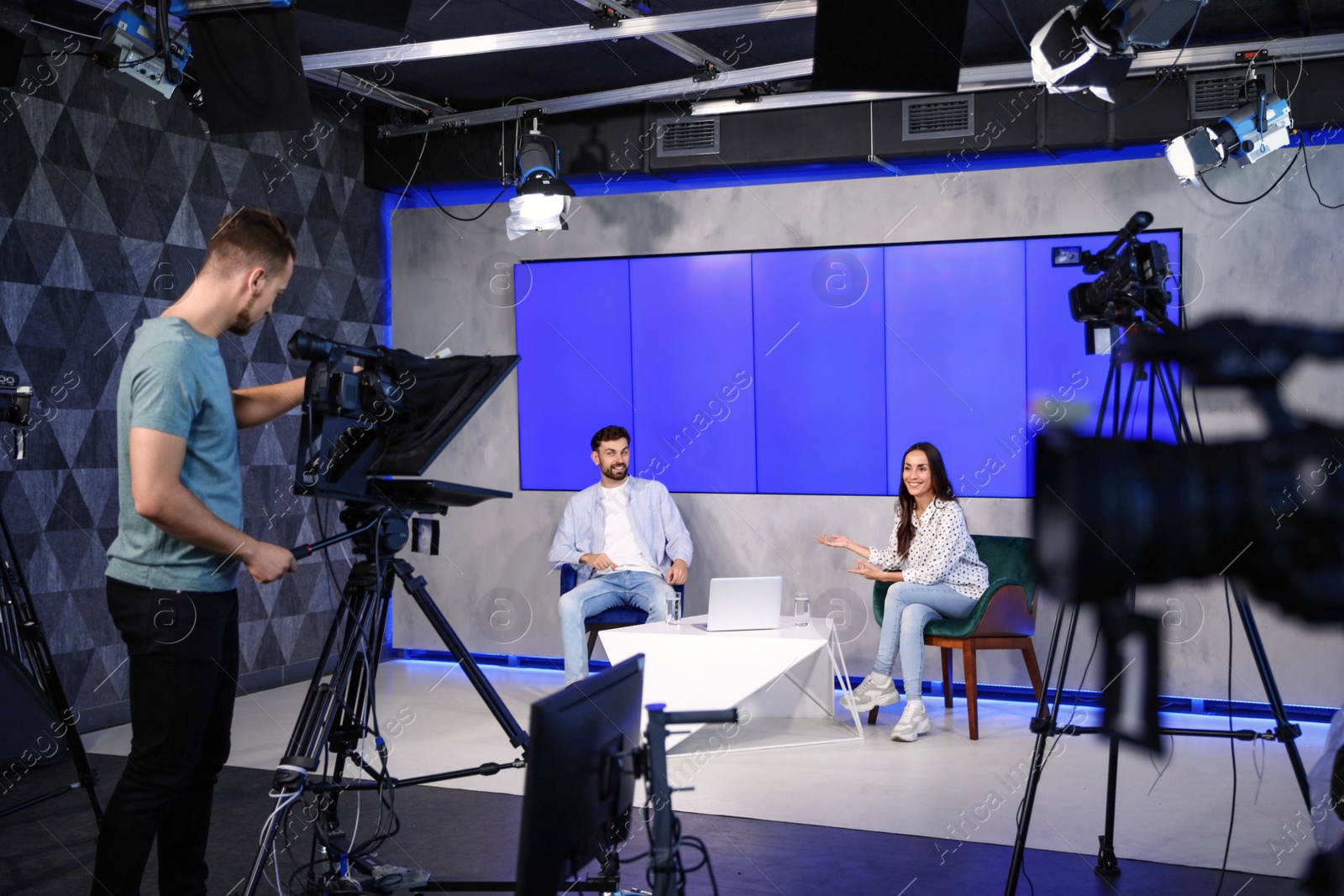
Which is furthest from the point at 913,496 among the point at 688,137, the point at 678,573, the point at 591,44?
the point at 591,44

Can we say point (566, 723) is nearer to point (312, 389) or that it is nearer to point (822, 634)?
point (312, 389)

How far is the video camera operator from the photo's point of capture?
207 cm

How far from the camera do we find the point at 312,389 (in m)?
2.17

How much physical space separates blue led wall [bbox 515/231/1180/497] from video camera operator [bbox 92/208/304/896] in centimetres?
358

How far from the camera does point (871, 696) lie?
15.6 ft

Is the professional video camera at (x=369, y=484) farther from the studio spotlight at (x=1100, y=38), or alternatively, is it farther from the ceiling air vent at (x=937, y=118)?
the ceiling air vent at (x=937, y=118)

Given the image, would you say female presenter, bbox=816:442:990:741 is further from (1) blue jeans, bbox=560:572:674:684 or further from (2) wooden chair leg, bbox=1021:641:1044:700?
(1) blue jeans, bbox=560:572:674:684

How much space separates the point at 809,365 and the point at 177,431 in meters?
3.86

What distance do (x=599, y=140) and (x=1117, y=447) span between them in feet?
9.58

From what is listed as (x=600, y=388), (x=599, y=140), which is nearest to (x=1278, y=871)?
(x=600, y=388)

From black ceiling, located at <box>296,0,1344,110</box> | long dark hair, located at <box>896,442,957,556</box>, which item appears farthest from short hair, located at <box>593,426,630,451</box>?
black ceiling, located at <box>296,0,1344,110</box>

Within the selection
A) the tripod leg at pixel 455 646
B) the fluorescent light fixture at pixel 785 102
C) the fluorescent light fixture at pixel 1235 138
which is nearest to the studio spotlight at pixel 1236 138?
the fluorescent light fixture at pixel 1235 138

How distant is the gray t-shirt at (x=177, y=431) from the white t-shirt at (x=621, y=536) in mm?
3198

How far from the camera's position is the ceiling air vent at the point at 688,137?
5.55 meters
